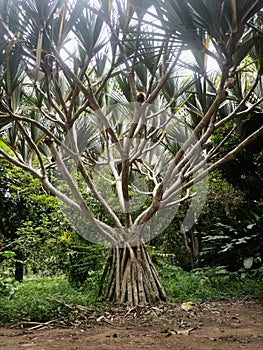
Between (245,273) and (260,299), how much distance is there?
3.21 feet

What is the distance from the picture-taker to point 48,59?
309 centimetres

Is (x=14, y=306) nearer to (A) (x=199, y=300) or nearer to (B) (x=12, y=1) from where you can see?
(A) (x=199, y=300)

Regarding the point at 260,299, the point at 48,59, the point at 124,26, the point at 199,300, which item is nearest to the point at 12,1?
the point at 48,59

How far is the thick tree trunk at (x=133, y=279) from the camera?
10.6 feet

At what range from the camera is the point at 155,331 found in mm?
2240

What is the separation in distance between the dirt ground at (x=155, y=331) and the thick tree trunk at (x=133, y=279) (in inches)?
9.2

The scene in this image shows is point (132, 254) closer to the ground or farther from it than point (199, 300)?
farther from it

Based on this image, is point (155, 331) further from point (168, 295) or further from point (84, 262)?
point (84, 262)

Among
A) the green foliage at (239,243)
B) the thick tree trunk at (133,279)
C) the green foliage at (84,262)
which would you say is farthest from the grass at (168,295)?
the green foliage at (239,243)

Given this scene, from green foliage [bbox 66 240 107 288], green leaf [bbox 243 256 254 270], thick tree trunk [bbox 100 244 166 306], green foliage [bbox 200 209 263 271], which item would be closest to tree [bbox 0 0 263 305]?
thick tree trunk [bbox 100 244 166 306]

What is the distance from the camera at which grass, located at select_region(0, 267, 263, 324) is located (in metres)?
2.81

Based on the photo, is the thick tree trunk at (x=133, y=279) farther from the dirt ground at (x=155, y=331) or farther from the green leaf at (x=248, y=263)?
the green leaf at (x=248, y=263)

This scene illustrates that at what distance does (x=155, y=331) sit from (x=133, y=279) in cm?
106

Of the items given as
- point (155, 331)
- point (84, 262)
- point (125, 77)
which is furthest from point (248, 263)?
point (125, 77)
